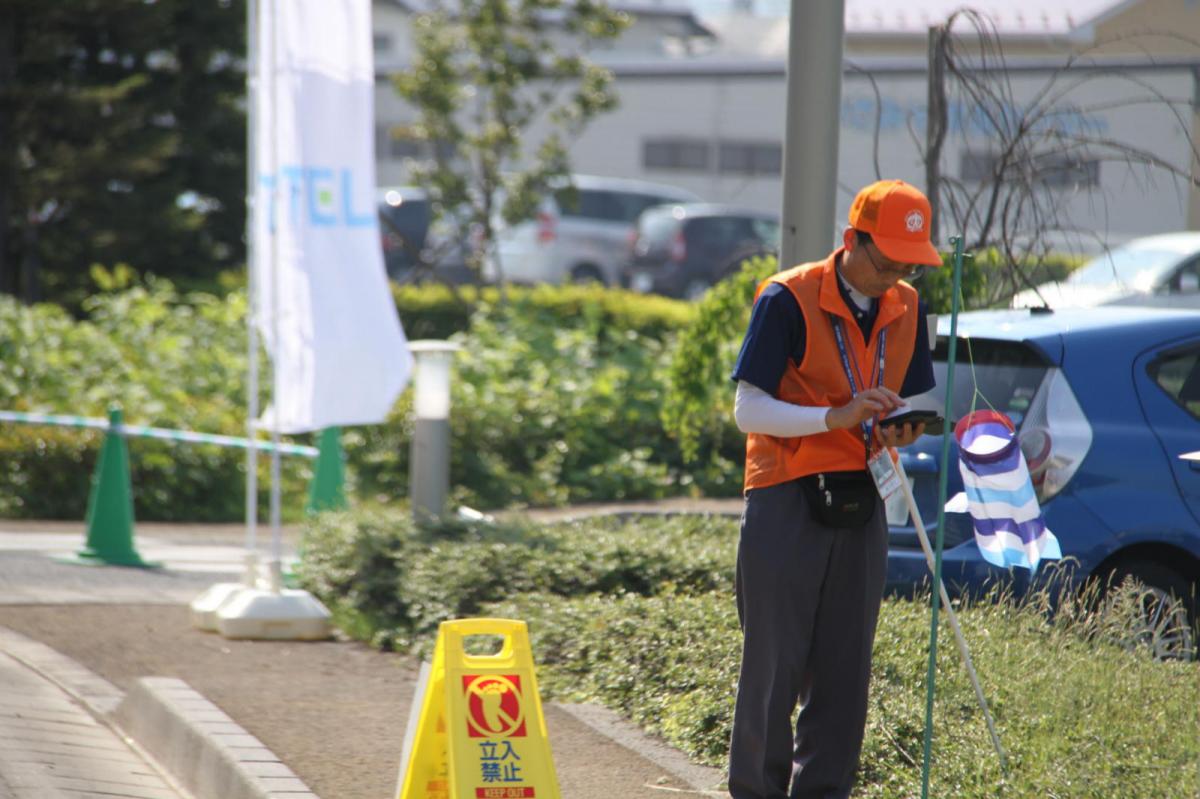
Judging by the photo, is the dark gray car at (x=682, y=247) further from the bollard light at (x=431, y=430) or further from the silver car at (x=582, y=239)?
the bollard light at (x=431, y=430)

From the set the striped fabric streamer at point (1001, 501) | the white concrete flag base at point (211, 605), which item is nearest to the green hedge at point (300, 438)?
the white concrete flag base at point (211, 605)

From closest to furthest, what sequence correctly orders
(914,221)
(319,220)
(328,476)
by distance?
(914,221) < (319,220) < (328,476)

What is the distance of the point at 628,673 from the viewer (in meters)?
5.97

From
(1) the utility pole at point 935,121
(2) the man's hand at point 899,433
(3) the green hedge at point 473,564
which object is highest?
(1) the utility pole at point 935,121

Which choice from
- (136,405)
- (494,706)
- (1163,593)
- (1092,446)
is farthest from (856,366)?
(136,405)

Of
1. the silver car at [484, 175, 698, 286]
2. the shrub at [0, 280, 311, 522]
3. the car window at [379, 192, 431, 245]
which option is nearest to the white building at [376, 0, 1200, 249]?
the shrub at [0, 280, 311, 522]

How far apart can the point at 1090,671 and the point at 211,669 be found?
3.75 metres

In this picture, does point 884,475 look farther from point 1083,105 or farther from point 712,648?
point 1083,105

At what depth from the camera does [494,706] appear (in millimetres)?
4129

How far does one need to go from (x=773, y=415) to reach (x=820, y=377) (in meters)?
0.19

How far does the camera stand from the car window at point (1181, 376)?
6047mm

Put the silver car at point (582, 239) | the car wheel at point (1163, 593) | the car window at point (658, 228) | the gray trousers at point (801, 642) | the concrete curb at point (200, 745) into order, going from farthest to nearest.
Result: 1. the silver car at point (582, 239)
2. the car window at point (658, 228)
3. the car wheel at point (1163, 593)
4. the concrete curb at point (200, 745)
5. the gray trousers at point (801, 642)

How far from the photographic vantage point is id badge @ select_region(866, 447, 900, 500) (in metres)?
4.10

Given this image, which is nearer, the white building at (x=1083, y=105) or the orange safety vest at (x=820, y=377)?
the orange safety vest at (x=820, y=377)
